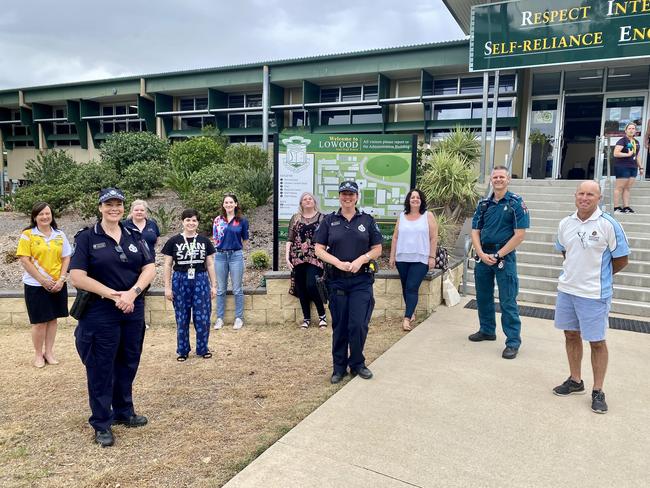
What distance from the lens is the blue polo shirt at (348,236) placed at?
13.0ft

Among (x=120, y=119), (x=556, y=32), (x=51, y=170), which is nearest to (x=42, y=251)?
(x=556, y=32)

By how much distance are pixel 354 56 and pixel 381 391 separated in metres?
15.7

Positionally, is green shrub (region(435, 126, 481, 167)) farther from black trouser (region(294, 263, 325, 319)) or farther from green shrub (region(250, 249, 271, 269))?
black trouser (region(294, 263, 325, 319))

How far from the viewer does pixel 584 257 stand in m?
3.46

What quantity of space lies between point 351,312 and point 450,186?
5858 millimetres

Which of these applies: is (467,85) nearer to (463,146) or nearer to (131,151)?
(463,146)

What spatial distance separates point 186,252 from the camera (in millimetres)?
4816

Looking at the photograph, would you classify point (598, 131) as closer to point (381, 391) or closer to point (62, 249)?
point (381, 391)

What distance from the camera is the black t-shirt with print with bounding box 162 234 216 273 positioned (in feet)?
15.8

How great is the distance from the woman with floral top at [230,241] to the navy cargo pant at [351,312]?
1996mm

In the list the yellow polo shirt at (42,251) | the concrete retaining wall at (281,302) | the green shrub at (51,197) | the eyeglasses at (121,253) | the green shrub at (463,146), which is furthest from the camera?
the green shrub at (51,197)

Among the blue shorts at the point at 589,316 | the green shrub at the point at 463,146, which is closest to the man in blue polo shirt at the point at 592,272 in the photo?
the blue shorts at the point at 589,316

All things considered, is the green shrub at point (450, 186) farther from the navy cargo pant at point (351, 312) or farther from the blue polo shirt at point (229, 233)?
the navy cargo pant at point (351, 312)

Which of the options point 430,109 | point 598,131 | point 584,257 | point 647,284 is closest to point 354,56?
point 430,109
